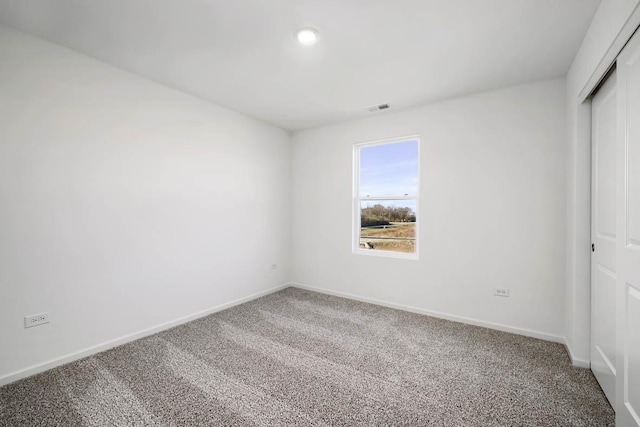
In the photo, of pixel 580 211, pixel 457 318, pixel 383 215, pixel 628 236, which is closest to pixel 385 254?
pixel 383 215

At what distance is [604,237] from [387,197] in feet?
7.10

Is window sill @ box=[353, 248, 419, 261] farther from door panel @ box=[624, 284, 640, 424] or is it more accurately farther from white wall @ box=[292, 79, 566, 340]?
door panel @ box=[624, 284, 640, 424]

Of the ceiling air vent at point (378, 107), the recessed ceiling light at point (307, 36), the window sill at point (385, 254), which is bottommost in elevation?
the window sill at point (385, 254)

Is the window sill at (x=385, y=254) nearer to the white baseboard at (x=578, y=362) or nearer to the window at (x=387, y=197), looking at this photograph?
the window at (x=387, y=197)

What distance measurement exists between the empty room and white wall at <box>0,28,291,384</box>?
16 millimetres

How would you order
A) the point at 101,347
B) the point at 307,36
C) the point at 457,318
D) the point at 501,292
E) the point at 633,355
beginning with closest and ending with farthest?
the point at 633,355, the point at 307,36, the point at 101,347, the point at 501,292, the point at 457,318

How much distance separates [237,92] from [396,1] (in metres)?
1.94

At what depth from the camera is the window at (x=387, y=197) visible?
3639mm

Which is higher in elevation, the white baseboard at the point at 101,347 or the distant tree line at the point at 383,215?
the distant tree line at the point at 383,215

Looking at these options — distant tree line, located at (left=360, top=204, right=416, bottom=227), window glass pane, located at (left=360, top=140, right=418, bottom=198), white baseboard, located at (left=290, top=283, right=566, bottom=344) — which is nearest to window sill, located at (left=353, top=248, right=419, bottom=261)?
distant tree line, located at (left=360, top=204, right=416, bottom=227)

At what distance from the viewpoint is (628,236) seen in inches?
56.9

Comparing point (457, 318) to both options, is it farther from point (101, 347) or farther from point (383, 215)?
point (101, 347)

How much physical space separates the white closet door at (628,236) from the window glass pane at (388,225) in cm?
215

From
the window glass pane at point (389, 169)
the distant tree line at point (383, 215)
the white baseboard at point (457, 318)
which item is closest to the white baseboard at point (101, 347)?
the white baseboard at point (457, 318)
